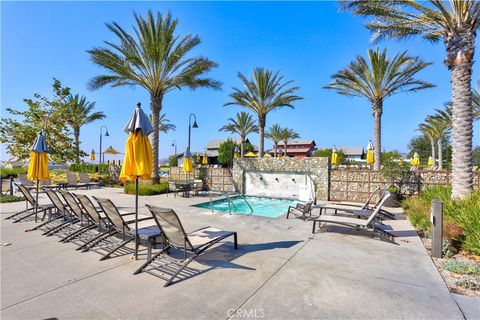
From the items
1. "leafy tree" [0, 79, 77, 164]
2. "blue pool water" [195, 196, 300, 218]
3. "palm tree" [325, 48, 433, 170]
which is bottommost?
"blue pool water" [195, 196, 300, 218]

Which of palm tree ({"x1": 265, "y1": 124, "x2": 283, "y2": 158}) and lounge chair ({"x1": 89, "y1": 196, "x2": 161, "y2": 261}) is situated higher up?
palm tree ({"x1": 265, "y1": 124, "x2": 283, "y2": 158})

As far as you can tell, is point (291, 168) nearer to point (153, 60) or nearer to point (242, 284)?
point (153, 60)

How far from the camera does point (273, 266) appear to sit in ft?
14.6

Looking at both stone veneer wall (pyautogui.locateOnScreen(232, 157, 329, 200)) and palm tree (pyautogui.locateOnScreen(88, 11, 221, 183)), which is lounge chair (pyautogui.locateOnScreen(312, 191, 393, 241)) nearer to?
stone veneer wall (pyautogui.locateOnScreen(232, 157, 329, 200))

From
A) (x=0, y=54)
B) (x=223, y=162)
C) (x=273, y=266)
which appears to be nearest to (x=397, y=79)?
(x=273, y=266)

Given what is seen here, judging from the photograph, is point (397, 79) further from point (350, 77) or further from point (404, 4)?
point (404, 4)

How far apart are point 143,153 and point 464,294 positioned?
5.66 m

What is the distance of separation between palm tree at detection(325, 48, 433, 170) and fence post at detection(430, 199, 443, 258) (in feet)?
35.0

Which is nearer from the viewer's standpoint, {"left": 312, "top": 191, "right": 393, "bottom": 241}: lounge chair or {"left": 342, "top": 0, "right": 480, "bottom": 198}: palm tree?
{"left": 312, "top": 191, "right": 393, "bottom": 241}: lounge chair

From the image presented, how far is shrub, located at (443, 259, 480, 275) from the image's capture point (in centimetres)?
424

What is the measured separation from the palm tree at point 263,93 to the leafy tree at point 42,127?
1136 cm

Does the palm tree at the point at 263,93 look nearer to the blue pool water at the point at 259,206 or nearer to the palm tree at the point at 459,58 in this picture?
the blue pool water at the point at 259,206

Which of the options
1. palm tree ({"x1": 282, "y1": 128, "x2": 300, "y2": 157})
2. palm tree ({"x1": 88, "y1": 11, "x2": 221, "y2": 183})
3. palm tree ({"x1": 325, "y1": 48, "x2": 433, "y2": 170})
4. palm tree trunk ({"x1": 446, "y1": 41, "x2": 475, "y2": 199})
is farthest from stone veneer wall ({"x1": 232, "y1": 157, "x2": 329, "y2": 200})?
palm tree ({"x1": 282, "y1": 128, "x2": 300, "y2": 157})

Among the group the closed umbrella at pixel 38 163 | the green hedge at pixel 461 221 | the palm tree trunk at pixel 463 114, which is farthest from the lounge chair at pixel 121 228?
the palm tree trunk at pixel 463 114
